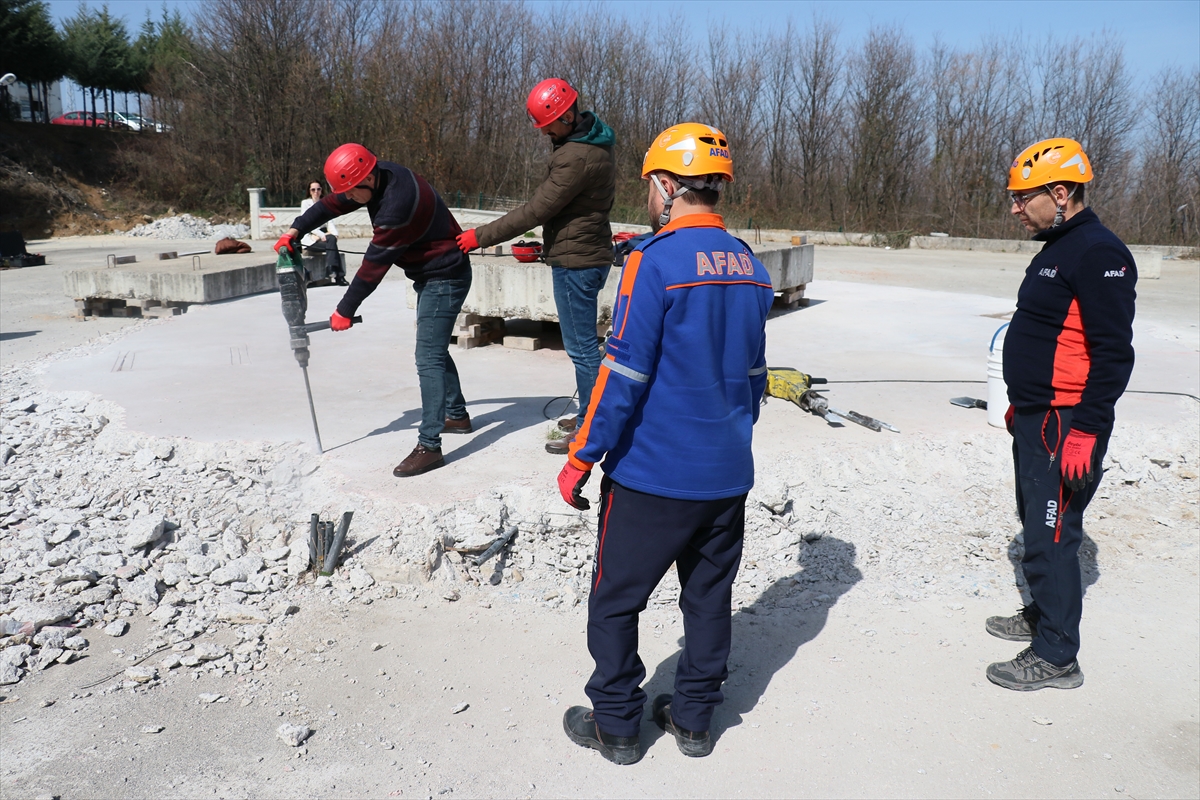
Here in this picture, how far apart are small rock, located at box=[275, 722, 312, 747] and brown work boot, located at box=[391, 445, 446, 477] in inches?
75.1

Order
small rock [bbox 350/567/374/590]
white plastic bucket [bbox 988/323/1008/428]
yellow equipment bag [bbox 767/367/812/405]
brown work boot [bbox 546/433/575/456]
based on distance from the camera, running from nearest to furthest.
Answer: small rock [bbox 350/567/374/590], brown work boot [bbox 546/433/575/456], white plastic bucket [bbox 988/323/1008/428], yellow equipment bag [bbox 767/367/812/405]

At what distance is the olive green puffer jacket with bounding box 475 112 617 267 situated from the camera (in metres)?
4.73

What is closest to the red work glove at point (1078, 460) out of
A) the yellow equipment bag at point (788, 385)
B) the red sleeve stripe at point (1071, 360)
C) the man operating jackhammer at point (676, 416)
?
the red sleeve stripe at point (1071, 360)

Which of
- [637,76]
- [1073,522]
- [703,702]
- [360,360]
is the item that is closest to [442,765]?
[703,702]

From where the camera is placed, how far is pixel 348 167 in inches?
172

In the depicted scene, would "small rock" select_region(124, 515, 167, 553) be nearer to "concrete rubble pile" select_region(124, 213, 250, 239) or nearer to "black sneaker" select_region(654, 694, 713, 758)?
"black sneaker" select_region(654, 694, 713, 758)

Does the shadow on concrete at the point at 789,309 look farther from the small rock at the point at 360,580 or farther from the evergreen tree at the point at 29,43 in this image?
the evergreen tree at the point at 29,43

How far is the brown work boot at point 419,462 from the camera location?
4.76 meters

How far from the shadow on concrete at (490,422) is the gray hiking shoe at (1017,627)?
2.92 m

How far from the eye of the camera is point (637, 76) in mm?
33125

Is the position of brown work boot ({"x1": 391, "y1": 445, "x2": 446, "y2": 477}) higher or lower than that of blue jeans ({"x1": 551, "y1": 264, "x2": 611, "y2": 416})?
lower

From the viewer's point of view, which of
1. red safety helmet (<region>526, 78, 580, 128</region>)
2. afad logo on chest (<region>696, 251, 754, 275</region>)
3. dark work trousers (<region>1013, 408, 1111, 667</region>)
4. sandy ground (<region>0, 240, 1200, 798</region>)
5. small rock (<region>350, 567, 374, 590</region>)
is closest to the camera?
afad logo on chest (<region>696, 251, 754, 275</region>)

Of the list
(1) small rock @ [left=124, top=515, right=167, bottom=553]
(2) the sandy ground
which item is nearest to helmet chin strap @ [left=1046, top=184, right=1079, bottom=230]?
(2) the sandy ground

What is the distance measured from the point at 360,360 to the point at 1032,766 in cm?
626
